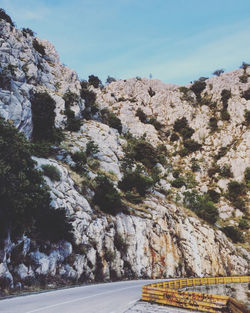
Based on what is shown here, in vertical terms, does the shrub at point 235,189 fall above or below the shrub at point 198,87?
below

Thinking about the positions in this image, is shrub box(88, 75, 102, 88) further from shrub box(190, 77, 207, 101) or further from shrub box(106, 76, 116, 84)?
shrub box(190, 77, 207, 101)

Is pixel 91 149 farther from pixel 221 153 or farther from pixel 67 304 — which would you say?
pixel 221 153

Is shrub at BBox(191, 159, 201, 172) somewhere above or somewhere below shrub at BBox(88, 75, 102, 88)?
below

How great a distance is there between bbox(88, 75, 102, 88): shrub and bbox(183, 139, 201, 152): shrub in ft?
131

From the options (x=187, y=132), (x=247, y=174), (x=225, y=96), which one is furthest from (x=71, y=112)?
(x=225, y=96)

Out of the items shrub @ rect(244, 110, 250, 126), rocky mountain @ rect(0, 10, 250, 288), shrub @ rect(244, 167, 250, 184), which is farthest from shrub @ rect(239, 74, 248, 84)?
shrub @ rect(244, 167, 250, 184)

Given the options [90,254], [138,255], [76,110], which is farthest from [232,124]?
[90,254]

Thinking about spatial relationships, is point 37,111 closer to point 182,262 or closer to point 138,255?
point 138,255

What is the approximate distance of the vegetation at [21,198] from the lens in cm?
1697

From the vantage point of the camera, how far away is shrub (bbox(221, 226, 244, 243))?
47656mm

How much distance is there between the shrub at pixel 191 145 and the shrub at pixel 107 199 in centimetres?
4719

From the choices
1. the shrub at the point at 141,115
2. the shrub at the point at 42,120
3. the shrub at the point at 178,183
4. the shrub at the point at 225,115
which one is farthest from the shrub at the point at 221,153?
the shrub at the point at 42,120

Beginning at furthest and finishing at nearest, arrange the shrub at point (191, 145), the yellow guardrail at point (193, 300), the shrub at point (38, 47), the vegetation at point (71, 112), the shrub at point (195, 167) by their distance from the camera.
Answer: the shrub at point (191, 145) < the shrub at point (38, 47) < the shrub at point (195, 167) < the vegetation at point (71, 112) < the yellow guardrail at point (193, 300)

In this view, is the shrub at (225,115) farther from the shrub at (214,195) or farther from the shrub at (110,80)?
the shrub at (110,80)
